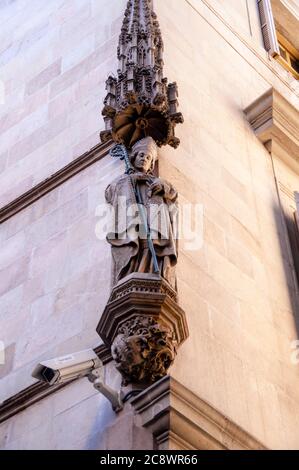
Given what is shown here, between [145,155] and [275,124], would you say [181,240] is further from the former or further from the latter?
[275,124]

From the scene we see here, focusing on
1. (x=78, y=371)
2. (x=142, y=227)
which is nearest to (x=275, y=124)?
(x=142, y=227)

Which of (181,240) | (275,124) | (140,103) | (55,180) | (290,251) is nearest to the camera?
(181,240)

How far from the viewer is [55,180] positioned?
9984 millimetres

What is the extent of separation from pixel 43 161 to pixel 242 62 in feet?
12.9

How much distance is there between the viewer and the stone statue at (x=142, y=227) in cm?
762

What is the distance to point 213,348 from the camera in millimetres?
7973

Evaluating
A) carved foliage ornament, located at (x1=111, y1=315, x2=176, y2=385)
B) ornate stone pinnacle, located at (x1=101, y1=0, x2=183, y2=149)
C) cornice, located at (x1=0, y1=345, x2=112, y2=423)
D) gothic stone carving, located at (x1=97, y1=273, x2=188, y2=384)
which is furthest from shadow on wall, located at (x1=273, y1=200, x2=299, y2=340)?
cornice, located at (x1=0, y1=345, x2=112, y2=423)

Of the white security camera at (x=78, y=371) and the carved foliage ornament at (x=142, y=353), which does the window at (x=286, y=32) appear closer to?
the carved foliage ornament at (x=142, y=353)

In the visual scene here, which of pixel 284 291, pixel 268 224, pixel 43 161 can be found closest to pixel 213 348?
pixel 284 291

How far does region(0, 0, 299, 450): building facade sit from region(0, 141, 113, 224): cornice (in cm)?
2

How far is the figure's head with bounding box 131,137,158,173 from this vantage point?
8633mm

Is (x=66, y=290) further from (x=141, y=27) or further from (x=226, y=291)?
(x=141, y=27)

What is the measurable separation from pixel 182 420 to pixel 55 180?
161 inches

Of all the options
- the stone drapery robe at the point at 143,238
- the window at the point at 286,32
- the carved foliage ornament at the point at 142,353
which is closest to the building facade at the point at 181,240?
the carved foliage ornament at the point at 142,353
